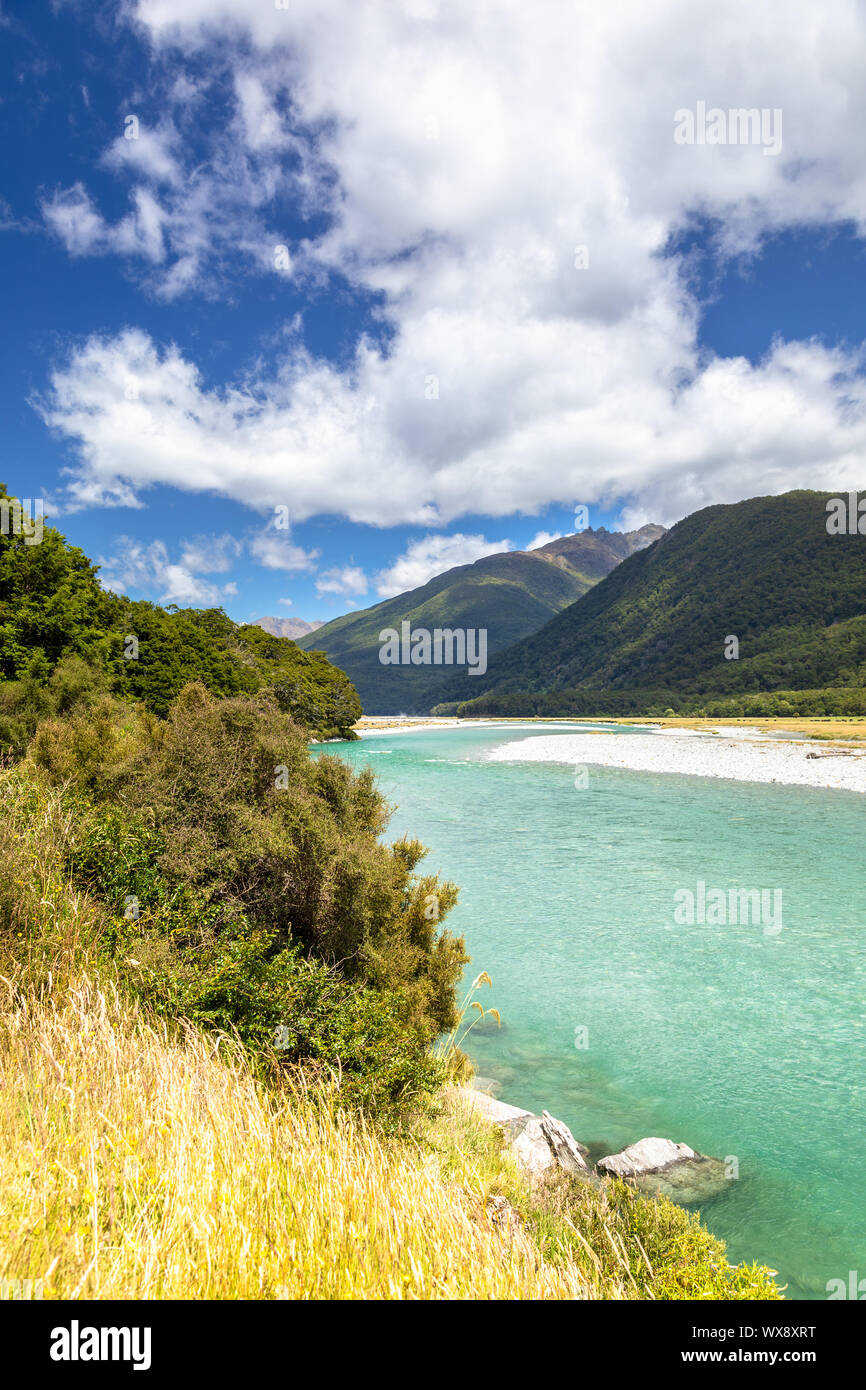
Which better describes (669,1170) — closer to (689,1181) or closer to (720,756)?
(689,1181)

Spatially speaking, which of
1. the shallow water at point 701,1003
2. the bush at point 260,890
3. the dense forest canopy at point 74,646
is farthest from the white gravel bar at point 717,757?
the bush at point 260,890

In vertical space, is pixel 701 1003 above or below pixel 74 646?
below

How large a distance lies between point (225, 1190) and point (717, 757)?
5444cm

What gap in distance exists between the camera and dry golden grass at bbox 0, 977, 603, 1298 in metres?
2.94

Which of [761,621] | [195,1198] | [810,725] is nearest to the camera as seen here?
[195,1198]

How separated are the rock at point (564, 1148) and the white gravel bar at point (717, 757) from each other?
3492 cm

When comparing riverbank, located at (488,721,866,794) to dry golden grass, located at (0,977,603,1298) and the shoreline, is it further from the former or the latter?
dry golden grass, located at (0,977,603,1298)

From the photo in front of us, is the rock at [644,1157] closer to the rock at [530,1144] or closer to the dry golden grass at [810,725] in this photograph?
the rock at [530,1144]

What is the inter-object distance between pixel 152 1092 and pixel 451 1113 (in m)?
4.29

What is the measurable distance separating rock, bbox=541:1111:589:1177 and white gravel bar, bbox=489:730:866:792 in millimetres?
34922

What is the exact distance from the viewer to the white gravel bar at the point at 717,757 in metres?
39.9


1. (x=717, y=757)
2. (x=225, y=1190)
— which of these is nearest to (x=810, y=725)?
(x=717, y=757)

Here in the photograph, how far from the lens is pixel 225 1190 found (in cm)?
359
